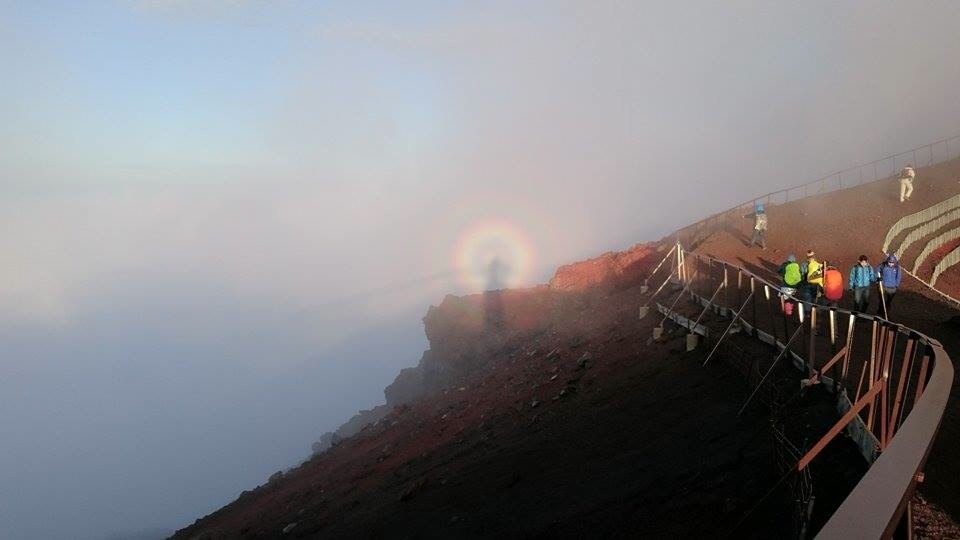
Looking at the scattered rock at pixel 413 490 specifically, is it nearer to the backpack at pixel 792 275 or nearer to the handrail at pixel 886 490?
the backpack at pixel 792 275

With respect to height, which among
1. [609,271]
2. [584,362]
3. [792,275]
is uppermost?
[609,271]

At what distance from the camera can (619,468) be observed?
1134 cm

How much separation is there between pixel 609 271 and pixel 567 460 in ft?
78.2

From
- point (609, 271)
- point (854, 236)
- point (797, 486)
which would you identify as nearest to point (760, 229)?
point (854, 236)

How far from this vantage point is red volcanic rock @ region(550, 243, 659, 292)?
33.3 metres

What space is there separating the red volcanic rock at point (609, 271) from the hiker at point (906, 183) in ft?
39.3

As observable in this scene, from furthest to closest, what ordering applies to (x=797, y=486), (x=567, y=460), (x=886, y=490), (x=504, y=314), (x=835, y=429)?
(x=504, y=314) < (x=567, y=460) < (x=797, y=486) < (x=835, y=429) < (x=886, y=490)

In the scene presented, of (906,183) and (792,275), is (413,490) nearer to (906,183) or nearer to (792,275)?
(792,275)

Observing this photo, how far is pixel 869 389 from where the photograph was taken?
25.2 feet

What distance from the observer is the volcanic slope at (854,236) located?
16.5 m

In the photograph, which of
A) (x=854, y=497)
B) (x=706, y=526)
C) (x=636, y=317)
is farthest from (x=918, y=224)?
(x=854, y=497)

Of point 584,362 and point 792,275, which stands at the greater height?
point 792,275

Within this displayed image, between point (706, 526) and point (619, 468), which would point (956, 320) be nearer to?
point (619, 468)

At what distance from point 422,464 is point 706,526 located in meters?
11.8
